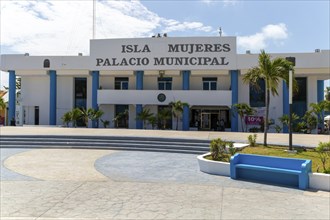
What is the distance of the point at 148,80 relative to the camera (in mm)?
30703

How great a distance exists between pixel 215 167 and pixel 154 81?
21227 mm

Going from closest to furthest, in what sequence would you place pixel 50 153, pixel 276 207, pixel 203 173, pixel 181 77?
pixel 276 207, pixel 203 173, pixel 50 153, pixel 181 77

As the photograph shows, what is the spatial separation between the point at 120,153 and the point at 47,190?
680cm

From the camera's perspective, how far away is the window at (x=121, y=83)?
3106 cm

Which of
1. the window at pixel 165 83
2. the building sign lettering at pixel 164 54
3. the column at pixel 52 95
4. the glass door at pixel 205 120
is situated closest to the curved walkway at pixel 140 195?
the building sign lettering at pixel 164 54

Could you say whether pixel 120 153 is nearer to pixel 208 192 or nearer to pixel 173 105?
pixel 208 192

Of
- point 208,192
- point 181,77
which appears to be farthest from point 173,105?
point 208,192

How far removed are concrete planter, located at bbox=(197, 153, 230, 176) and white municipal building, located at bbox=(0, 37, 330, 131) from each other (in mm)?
16597

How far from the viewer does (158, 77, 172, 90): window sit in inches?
1198

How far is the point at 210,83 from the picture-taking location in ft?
98.2

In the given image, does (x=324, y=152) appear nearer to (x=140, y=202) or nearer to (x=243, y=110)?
(x=140, y=202)

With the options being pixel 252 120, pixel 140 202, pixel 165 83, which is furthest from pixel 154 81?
pixel 140 202

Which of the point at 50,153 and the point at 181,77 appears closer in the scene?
the point at 50,153

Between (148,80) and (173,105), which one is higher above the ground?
(148,80)
